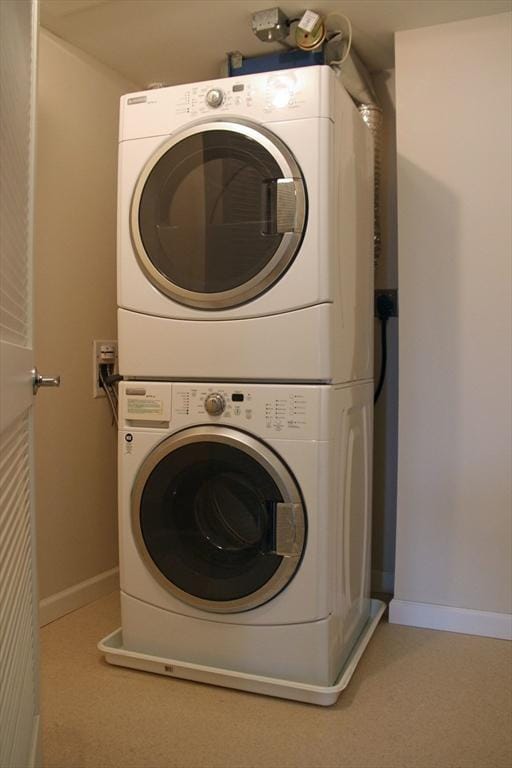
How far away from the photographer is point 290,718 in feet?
5.82

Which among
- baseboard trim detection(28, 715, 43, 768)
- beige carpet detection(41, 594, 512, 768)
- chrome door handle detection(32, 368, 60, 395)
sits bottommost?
beige carpet detection(41, 594, 512, 768)

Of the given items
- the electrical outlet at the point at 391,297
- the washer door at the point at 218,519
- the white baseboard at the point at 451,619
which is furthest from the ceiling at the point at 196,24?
the white baseboard at the point at 451,619

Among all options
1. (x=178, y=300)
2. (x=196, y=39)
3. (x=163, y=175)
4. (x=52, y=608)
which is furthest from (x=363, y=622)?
(x=196, y=39)

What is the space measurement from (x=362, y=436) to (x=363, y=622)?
2.09 feet

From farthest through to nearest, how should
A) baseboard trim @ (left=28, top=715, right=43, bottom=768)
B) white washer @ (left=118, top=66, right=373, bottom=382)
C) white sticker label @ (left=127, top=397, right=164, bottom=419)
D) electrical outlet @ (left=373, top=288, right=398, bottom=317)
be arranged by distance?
electrical outlet @ (left=373, top=288, right=398, bottom=317), white sticker label @ (left=127, top=397, right=164, bottom=419), white washer @ (left=118, top=66, right=373, bottom=382), baseboard trim @ (left=28, top=715, right=43, bottom=768)

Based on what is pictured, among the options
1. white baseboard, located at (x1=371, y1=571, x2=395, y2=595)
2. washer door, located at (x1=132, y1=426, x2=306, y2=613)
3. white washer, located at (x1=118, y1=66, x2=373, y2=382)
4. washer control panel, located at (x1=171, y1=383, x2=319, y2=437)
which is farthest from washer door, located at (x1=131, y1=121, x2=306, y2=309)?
white baseboard, located at (x1=371, y1=571, x2=395, y2=595)

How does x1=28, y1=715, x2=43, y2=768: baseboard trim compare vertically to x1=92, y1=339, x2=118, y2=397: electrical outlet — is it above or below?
below

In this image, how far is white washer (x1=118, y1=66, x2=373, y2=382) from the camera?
5.89ft

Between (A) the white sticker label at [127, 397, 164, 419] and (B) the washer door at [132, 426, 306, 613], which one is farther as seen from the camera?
(A) the white sticker label at [127, 397, 164, 419]

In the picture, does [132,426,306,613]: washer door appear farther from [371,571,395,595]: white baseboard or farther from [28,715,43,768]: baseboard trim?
[371,571,395,595]: white baseboard

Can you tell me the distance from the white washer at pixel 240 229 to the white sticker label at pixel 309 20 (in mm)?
425

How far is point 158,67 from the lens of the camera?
268cm

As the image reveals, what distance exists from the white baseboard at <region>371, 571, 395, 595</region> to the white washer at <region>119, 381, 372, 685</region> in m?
0.64

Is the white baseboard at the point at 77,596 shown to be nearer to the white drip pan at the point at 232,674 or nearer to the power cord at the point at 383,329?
the white drip pan at the point at 232,674
